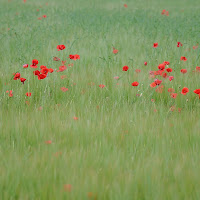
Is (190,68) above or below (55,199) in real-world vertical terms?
above

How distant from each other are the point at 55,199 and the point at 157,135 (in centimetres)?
92

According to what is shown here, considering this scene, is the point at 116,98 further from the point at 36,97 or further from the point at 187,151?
the point at 187,151

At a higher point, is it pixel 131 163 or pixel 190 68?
pixel 190 68

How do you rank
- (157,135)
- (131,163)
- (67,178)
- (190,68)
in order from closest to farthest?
(67,178), (131,163), (157,135), (190,68)

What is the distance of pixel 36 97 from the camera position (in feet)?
8.82

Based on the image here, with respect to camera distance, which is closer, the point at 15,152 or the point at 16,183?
the point at 16,183

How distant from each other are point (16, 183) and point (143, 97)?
1575 mm

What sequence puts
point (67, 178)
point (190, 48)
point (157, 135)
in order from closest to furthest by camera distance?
point (67, 178)
point (157, 135)
point (190, 48)

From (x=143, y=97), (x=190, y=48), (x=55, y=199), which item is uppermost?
(x=190, y=48)

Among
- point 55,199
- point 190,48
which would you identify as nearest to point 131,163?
point 55,199

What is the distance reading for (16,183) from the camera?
1.51 meters

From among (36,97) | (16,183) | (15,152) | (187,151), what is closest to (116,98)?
(36,97)

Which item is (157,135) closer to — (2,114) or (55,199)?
(55,199)

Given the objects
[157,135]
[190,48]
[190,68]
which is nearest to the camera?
[157,135]
